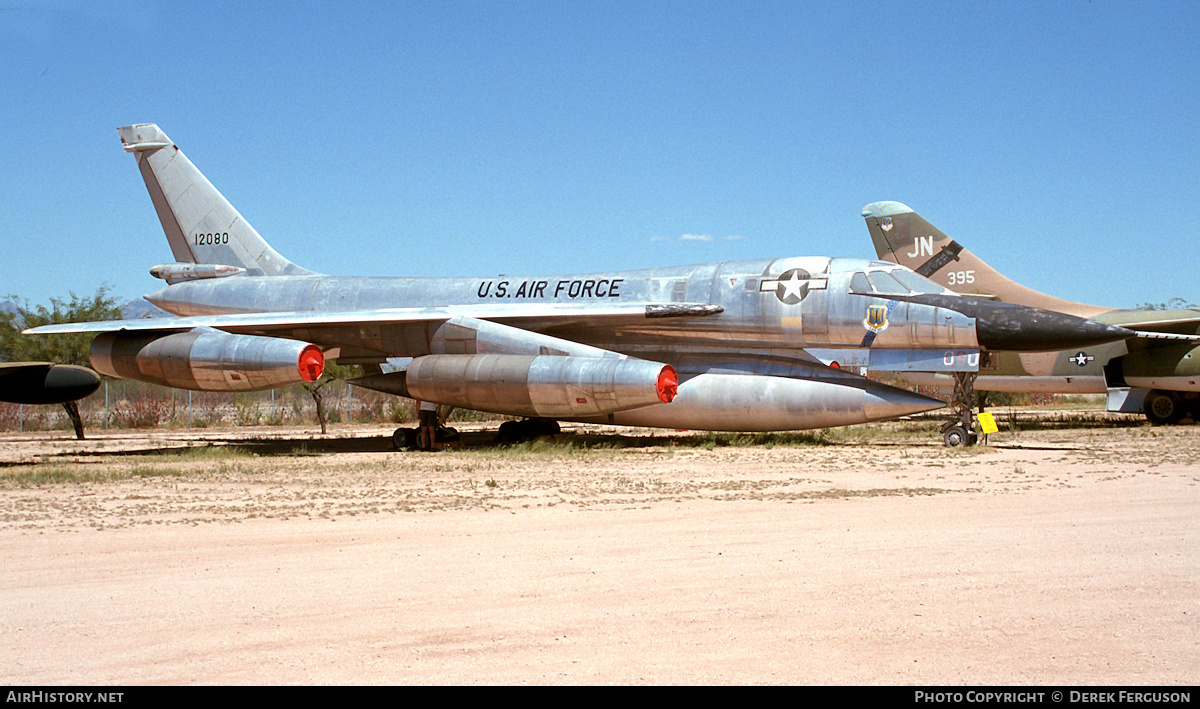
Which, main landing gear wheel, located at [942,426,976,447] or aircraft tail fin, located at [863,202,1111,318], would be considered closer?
main landing gear wheel, located at [942,426,976,447]

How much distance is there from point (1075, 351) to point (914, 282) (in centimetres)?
900

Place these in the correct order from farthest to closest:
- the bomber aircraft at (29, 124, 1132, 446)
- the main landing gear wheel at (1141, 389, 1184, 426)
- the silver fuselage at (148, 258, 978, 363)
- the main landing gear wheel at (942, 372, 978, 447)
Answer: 1. the main landing gear wheel at (1141, 389, 1184, 426)
2. the main landing gear wheel at (942, 372, 978, 447)
3. the silver fuselage at (148, 258, 978, 363)
4. the bomber aircraft at (29, 124, 1132, 446)

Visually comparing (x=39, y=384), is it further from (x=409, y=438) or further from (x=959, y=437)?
(x=959, y=437)

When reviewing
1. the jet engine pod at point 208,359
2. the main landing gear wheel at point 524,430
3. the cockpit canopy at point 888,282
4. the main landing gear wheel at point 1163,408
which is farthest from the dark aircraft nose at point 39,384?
the main landing gear wheel at point 1163,408

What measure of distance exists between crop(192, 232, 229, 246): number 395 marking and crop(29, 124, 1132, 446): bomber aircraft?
2.94 m

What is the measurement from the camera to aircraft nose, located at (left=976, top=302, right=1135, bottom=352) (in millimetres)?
15273

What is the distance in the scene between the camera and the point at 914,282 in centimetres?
1666

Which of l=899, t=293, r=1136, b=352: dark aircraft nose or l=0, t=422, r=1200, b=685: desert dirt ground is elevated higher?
l=899, t=293, r=1136, b=352: dark aircraft nose

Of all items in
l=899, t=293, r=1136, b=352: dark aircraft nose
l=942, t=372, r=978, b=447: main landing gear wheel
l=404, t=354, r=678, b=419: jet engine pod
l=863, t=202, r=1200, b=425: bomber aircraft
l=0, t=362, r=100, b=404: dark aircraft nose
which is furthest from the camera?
l=863, t=202, r=1200, b=425: bomber aircraft

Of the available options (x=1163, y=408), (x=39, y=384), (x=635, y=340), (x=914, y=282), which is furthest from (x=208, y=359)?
(x=1163, y=408)

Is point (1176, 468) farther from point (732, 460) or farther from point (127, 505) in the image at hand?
point (127, 505)

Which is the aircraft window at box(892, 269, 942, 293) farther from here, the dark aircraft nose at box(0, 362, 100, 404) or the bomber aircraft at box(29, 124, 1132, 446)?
the dark aircraft nose at box(0, 362, 100, 404)

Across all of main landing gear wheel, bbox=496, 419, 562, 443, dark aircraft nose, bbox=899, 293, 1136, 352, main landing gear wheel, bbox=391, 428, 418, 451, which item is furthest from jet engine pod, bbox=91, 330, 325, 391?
dark aircraft nose, bbox=899, 293, 1136, 352
